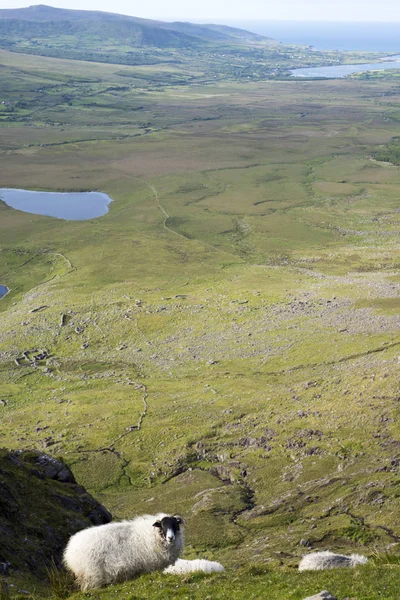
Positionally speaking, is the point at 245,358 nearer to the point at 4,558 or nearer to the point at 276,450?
the point at 276,450

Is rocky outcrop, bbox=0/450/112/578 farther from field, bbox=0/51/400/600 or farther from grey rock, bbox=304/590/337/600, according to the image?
grey rock, bbox=304/590/337/600

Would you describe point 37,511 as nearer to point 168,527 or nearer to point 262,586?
point 168,527

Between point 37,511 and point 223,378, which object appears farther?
point 223,378

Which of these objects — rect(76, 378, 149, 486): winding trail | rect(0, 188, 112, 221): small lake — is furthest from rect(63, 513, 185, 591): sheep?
rect(0, 188, 112, 221): small lake

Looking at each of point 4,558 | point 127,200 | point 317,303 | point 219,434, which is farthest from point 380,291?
point 127,200

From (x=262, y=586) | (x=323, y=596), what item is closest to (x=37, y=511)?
(x=262, y=586)

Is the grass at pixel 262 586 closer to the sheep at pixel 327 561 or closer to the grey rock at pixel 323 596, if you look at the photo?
the grey rock at pixel 323 596
